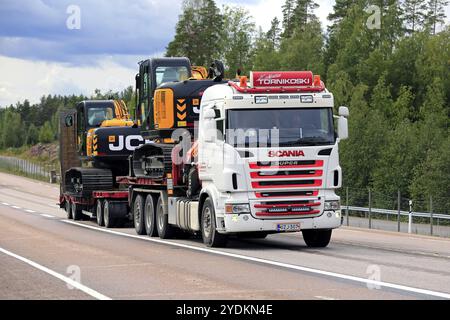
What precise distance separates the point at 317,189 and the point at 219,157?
A: 208cm

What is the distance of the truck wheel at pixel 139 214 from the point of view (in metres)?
25.1

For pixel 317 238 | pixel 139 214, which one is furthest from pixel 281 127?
pixel 139 214

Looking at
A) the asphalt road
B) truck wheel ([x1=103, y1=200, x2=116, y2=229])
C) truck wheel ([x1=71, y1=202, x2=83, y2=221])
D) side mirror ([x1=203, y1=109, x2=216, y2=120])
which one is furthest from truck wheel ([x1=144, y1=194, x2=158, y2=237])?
truck wheel ([x1=71, y1=202, x2=83, y2=221])

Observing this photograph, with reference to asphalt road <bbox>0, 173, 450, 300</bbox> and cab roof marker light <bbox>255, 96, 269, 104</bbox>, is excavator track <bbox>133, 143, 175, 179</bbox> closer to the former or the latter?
asphalt road <bbox>0, 173, 450, 300</bbox>

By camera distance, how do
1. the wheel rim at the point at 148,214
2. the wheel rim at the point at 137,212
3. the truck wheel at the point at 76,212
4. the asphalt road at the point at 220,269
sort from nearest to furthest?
the asphalt road at the point at 220,269
the wheel rim at the point at 148,214
the wheel rim at the point at 137,212
the truck wheel at the point at 76,212

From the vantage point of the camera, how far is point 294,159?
1838 cm

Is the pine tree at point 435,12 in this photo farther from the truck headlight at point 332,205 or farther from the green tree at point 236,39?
the truck headlight at point 332,205

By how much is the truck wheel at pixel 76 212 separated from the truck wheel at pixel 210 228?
48.8 feet

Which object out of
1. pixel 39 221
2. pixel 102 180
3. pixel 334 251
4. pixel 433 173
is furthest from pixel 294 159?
pixel 433 173

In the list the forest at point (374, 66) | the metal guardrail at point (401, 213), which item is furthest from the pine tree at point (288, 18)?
the metal guardrail at point (401, 213)

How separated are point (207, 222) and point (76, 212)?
1531cm

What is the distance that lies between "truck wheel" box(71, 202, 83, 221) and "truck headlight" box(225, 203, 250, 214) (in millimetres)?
16536

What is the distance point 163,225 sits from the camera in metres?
23.1
